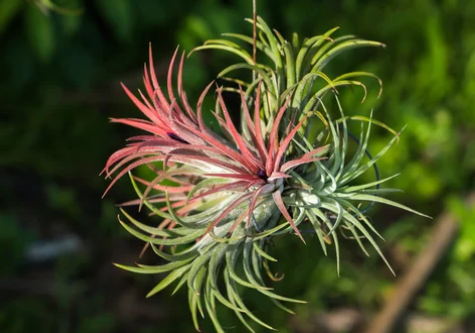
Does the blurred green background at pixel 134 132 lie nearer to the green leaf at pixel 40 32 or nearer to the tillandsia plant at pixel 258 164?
the green leaf at pixel 40 32

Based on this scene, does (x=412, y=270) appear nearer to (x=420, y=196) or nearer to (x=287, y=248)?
(x=420, y=196)

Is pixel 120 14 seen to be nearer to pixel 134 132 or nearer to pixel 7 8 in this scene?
pixel 7 8

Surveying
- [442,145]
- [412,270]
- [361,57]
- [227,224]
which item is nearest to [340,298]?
[412,270]

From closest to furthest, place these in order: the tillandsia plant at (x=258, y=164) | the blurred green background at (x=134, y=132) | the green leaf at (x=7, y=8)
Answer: the tillandsia plant at (x=258, y=164) < the green leaf at (x=7, y=8) < the blurred green background at (x=134, y=132)

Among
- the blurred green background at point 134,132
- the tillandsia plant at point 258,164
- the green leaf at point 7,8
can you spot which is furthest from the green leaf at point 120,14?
the tillandsia plant at point 258,164

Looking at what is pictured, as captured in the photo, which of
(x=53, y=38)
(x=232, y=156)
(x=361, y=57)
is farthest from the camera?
(x=361, y=57)

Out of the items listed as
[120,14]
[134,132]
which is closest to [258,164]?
[120,14]

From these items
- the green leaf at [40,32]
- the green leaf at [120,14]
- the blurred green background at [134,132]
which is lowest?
the blurred green background at [134,132]

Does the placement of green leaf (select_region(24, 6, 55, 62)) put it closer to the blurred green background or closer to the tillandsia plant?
the blurred green background
